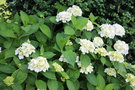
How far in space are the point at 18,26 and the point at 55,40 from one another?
1.11 feet

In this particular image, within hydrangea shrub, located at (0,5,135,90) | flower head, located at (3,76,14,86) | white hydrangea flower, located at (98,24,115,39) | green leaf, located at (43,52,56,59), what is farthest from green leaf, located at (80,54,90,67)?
flower head, located at (3,76,14,86)

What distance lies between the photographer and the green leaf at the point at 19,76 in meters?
2.26

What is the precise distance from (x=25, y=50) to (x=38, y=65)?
199 millimetres

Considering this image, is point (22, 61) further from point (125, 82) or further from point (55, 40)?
point (125, 82)

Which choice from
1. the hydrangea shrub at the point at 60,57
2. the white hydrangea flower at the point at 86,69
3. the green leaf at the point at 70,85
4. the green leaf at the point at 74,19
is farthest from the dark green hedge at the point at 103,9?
the green leaf at the point at 70,85

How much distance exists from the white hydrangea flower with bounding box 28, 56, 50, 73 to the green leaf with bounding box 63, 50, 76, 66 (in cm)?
20

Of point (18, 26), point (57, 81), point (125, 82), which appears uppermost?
point (18, 26)

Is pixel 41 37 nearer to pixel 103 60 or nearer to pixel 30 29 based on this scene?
pixel 30 29

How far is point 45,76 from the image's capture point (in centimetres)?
227

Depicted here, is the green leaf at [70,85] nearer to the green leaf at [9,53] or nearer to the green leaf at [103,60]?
the green leaf at [103,60]

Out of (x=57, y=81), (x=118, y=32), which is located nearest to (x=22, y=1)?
(x=118, y=32)

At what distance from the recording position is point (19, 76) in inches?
89.1

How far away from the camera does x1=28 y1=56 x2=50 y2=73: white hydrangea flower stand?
7.25 ft

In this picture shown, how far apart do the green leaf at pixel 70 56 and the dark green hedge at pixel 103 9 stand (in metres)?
1.04
